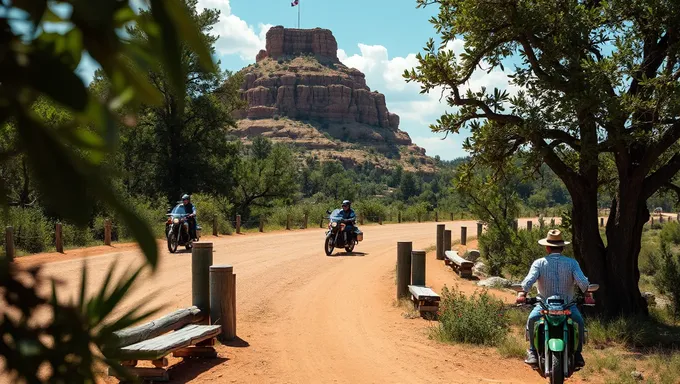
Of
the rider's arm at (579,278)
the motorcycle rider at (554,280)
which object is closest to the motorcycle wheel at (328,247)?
the motorcycle rider at (554,280)

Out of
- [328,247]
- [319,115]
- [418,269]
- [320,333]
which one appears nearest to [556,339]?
[320,333]

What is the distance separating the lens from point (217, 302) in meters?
8.44

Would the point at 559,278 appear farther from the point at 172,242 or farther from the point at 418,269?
the point at 172,242

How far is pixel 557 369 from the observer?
20.9 feet

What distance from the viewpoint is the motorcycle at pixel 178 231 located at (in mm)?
17359

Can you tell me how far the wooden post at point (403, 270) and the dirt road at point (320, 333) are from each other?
31 cm

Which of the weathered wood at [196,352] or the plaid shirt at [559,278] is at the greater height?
the plaid shirt at [559,278]

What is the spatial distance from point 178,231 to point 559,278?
1275 centimetres

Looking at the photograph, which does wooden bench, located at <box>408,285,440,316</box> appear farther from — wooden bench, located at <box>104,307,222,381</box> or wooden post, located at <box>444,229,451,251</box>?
wooden post, located at <box>444,229,451,251</box>

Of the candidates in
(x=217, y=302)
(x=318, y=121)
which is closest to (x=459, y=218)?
(x=217, y=302)

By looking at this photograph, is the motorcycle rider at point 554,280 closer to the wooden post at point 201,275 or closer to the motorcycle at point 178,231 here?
the wooden post at point 201,275

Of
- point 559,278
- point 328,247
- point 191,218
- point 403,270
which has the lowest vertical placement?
point 403,270

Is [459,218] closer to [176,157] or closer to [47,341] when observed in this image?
[176,157]

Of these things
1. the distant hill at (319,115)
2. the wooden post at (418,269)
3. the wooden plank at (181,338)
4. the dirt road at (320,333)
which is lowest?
the dirt road at (320,333)
